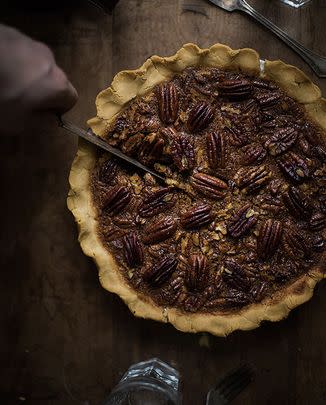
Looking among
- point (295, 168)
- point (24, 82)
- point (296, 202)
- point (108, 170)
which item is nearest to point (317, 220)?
point (296, 202)

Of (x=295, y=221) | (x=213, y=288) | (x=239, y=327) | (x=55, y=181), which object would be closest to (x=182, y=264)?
(x=213, y=288)

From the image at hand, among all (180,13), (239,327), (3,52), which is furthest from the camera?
(180,13)

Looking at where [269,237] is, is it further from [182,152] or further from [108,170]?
[108,170]

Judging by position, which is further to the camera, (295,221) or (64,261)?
(64,261)

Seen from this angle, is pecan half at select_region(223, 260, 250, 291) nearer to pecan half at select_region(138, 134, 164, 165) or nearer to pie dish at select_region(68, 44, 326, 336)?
pie dish at select_region(68, 44, 326, 336)

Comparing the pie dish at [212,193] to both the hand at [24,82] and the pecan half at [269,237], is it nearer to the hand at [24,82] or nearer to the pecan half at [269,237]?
the pecan half at [269,237]

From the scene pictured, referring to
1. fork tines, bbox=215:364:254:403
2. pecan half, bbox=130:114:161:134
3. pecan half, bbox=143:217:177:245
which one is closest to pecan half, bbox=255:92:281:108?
pecan half, bbox=130:114:161:134

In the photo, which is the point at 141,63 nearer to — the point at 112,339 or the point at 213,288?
the point at 213,288
